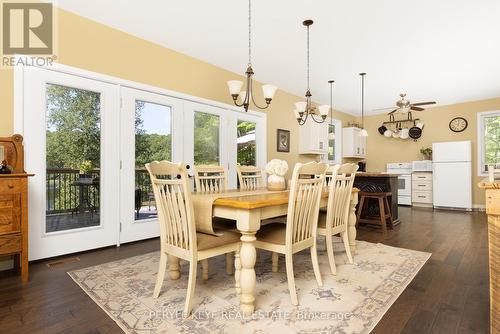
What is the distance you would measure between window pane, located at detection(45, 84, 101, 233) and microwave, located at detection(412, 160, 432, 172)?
6.84 meters

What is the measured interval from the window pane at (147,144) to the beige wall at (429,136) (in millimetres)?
6346

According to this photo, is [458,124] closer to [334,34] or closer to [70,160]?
[334,34]

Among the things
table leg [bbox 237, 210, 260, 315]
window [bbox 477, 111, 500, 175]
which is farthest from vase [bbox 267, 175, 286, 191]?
window [bbox 477, 111, 500, 175]

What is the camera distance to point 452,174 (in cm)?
627

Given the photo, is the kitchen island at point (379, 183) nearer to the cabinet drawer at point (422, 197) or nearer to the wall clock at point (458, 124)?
the cabinet drawer at point (422, 197)

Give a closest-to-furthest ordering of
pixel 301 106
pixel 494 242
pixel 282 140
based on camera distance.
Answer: pixel 494 242 < pixel 301 106 < pixel 282 140

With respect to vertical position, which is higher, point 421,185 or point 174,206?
point 174,206

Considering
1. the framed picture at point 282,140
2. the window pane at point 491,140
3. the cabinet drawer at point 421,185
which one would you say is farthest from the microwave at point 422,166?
the framed picture at point 282,140

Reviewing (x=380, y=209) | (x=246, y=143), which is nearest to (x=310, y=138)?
(x=246, y=143)

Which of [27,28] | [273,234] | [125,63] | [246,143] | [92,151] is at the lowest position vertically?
[273,234]

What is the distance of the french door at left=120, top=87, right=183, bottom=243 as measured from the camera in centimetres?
335

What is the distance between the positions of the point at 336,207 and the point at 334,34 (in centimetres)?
214

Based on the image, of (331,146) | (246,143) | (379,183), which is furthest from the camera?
(331,146)

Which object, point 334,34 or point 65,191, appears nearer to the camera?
point 65,191
